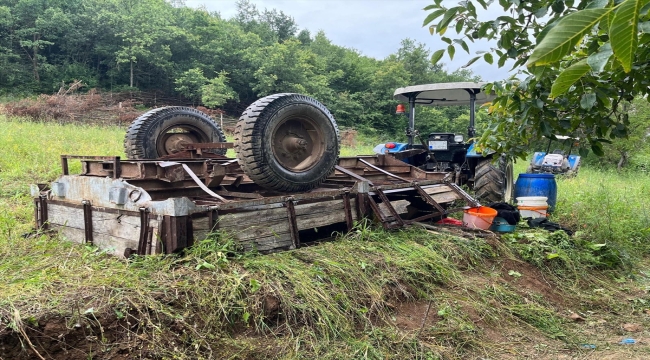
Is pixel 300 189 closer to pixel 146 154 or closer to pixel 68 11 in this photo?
pixel 146 154

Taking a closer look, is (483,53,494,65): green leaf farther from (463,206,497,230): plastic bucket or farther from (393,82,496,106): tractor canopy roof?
(393,82,496,106): tractor canopy roof

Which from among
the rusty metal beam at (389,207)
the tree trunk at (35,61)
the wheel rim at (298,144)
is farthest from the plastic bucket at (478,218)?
the tree trunk at (35,61)

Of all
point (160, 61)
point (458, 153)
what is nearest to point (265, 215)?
point (458, 153)

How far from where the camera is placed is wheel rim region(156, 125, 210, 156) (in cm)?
508

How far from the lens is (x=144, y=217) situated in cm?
292

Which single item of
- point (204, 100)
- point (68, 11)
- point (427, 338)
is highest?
point (68, 11)

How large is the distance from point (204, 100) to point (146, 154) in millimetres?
22080

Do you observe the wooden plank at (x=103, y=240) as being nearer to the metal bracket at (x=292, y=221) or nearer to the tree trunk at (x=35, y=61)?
the metal bracket at (x=292, y=221)

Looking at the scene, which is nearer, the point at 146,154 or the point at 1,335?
the point at 1,335

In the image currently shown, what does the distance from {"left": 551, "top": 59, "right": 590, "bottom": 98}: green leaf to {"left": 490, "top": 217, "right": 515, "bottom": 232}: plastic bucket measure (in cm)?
437

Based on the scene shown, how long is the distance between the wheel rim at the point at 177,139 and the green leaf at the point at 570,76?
4667mm

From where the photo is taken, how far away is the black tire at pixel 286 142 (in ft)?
11.7

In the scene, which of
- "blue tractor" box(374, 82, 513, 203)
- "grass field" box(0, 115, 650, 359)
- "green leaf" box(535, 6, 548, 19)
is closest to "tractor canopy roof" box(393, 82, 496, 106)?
"blue tractor" box(374, 82, 513, 203)

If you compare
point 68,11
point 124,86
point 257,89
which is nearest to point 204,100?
point 257,89
